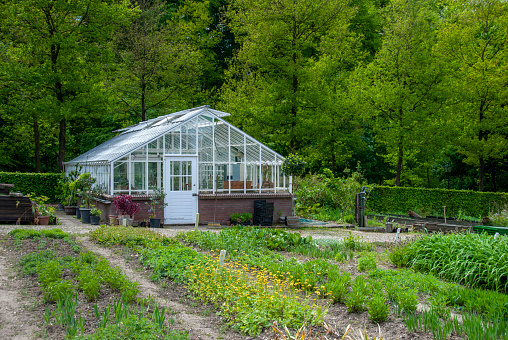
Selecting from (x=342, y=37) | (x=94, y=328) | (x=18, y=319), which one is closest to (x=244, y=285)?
(x=94, y=328)

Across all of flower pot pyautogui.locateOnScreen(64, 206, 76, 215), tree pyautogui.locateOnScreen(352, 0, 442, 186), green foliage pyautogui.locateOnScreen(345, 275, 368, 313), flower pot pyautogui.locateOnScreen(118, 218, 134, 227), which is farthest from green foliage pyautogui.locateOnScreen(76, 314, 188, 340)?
tree pyautogui.locateOnScreen(352, 0, 442, 186)

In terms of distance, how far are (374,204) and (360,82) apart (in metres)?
6.90

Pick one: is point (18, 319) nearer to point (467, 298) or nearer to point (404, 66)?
point (467, 298)

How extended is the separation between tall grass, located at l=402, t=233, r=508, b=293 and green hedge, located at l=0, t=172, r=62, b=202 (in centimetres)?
1762

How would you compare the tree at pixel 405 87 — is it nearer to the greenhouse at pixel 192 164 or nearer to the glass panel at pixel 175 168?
the greenhouse at pixel 192 164

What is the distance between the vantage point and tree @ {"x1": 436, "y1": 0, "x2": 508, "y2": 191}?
21953 millimetres

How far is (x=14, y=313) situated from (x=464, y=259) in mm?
6953

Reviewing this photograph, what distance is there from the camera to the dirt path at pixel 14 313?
490cm

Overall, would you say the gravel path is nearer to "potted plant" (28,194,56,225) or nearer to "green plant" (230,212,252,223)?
"potted plant" (28,194,56,225)

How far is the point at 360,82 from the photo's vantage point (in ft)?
80.9

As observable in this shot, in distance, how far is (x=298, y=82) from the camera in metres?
21.2

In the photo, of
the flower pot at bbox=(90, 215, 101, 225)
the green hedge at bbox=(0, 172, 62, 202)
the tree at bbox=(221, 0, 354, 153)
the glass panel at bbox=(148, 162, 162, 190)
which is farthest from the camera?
the green hedge at bbox=(0, 172, 62, 202)

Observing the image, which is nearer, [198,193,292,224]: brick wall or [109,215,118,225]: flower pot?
[109,215,118,225]: flower pot

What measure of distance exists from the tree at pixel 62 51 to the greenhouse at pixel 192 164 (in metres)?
4.94
